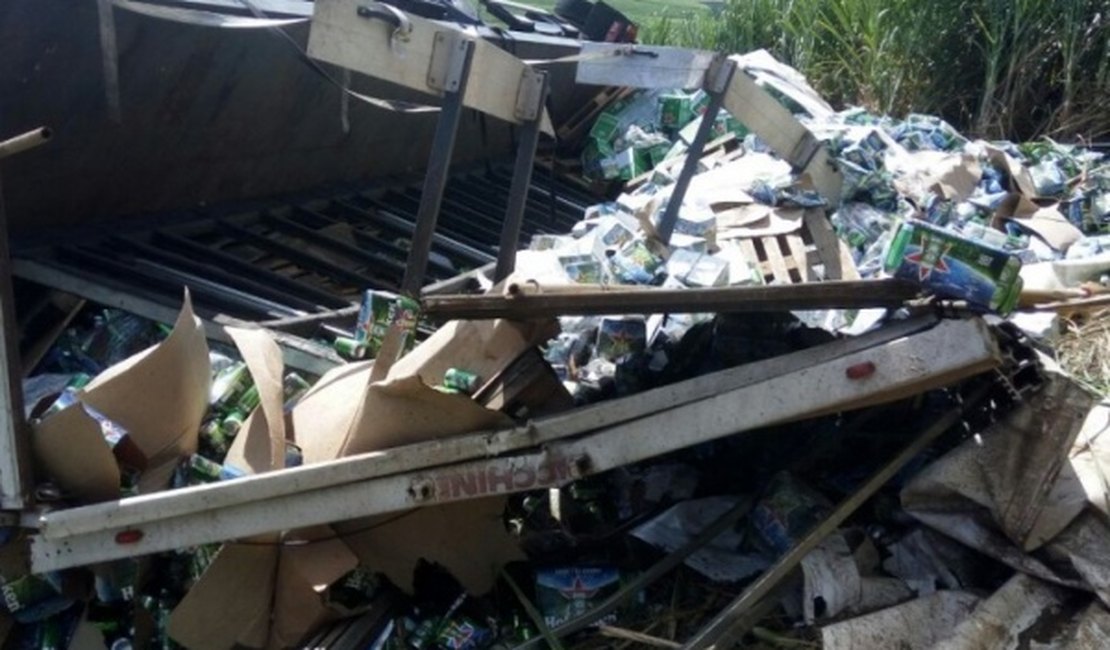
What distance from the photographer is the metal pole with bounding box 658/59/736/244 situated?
3.83 m

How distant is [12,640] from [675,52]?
7.80 ft

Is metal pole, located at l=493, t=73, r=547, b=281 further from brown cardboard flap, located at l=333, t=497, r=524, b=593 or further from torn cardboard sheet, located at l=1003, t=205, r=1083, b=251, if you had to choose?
torn cardboard sheet, located at l=1003, t=205, r=1083, b=251

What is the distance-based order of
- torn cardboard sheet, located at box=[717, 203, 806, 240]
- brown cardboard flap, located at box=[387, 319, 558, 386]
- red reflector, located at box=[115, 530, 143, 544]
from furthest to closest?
torn cardboard sheet, located at box=[717, 203, 806, 240] < brown cardboard flap, located at box=[387, 319, 558, 386] < red reflector, located at box=[115, 530, 143, 544]

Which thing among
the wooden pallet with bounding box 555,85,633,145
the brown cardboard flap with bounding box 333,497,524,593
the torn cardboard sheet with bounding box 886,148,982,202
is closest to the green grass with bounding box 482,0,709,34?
the wooden pallet with bounding box 555,85,633,145

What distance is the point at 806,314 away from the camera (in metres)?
3.53

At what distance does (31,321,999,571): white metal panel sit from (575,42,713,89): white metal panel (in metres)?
1.32

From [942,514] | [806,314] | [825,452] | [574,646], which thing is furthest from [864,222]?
[574,646]

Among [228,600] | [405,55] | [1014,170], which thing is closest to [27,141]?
[405,55]

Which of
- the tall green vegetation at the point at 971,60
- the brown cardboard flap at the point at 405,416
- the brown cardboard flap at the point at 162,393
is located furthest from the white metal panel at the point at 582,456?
the tall green vegetation at the point at 971,60

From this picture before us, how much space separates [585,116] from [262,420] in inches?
193

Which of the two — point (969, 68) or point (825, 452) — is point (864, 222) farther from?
point (969, 68)

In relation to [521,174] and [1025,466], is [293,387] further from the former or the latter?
[1025,466]

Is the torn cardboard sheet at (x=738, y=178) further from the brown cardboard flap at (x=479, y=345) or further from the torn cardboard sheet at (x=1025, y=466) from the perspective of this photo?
the torn cardboard sheet at (x=1025, y=466)

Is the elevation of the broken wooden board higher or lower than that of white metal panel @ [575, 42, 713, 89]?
lower
